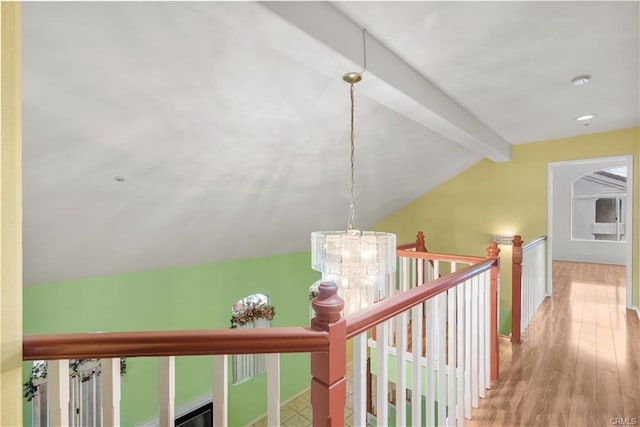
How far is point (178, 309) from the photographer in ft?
14.5

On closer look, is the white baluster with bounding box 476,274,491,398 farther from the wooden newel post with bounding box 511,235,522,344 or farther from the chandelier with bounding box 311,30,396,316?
the wooden newel post with bounding box 511,235,522,344

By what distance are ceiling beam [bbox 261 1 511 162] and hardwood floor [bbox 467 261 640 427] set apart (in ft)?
7.35

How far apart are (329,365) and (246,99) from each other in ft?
6.33

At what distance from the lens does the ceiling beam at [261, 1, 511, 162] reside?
159cm

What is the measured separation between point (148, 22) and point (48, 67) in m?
0.58

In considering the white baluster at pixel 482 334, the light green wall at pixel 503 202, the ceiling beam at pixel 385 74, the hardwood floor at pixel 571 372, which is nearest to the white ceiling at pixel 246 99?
the ceiling beam at pixel 385 74

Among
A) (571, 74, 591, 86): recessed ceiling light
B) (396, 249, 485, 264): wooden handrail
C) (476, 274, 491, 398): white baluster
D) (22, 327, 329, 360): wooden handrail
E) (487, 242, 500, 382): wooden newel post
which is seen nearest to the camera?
(22, 327, 329, 360): wooden handrail

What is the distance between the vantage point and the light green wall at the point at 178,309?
3.53 metres

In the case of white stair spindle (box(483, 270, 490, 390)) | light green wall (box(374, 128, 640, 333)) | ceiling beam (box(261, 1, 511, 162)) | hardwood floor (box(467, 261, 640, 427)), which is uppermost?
ceiling beam (box(261, 1, 511, 162))

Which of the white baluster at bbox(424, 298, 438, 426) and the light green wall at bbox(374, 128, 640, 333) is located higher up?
the light green wall at bbox(374, 128, 640, 333)

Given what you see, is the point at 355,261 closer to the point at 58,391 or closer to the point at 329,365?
the point at 329,365

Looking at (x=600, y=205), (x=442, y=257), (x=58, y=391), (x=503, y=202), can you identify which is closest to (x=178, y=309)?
(x=442, y=257)

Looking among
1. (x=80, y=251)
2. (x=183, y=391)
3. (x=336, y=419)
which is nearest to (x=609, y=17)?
(x=336, y=419)

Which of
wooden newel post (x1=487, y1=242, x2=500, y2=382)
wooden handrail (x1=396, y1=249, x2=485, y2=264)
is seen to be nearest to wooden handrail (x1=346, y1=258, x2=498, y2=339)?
wooden newel post (x1=487, y1=242, x2=500, y2=382)
